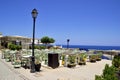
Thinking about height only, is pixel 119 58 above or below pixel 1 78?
above

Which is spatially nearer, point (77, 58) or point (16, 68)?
point (16, 68)

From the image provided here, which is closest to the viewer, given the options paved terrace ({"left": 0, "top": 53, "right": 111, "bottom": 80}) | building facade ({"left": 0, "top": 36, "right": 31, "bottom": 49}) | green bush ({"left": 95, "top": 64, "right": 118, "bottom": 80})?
green bush ({"left": 95, "top": 64, "right": 118, "bottom": 80})

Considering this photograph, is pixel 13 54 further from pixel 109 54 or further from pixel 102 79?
pixel 102 79

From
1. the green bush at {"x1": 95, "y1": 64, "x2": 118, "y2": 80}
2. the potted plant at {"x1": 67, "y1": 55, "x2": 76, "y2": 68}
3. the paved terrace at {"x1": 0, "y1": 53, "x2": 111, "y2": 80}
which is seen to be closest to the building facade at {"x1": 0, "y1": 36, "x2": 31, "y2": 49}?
the potted plant at {"x1": 67, "y1": 55, "x2": 76, "y2": 68}

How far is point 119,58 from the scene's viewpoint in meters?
9.65

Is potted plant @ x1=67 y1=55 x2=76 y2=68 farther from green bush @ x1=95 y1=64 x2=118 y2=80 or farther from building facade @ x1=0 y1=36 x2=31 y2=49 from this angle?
building facade @ x1=0 y1=36 x2=31 y2=49

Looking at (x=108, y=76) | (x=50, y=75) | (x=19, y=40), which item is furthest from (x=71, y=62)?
(x=19, y=40)

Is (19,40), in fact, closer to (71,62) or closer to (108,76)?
(71,62)

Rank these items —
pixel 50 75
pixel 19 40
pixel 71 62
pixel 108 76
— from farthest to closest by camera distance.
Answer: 1. pixel 19 40
2. pixel 71 62
3. pixel 50 75
4. pixel 108 76

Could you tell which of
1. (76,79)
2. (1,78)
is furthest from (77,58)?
(1,78)

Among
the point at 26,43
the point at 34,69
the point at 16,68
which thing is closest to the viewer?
the point at 34,69

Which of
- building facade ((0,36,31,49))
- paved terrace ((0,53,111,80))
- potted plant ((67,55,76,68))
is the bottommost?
paved terrace ((0,53,111,80))

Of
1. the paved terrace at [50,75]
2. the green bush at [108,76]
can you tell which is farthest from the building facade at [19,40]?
the green bush at [108,76]

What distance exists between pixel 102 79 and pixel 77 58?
10.8 metres
